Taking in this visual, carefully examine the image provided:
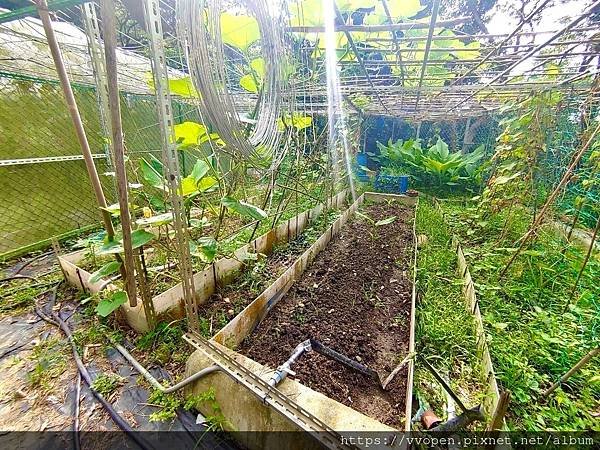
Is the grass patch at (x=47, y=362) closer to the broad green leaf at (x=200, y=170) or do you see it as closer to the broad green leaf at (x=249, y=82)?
the broad green leaf at (x=200, y=170)

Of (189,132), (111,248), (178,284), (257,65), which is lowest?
(178,284)

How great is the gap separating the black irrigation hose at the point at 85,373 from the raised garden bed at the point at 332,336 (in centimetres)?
31

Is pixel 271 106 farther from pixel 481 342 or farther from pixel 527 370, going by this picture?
pixel 527 370

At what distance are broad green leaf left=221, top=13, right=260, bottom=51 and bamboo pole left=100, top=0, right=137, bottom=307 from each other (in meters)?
0.67

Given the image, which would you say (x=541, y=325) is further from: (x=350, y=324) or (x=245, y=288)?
(x=245, y=288)

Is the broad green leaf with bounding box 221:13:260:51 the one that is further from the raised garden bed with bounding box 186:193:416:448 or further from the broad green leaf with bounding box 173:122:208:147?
the raised garden bed with bounding box 186:193:416:448

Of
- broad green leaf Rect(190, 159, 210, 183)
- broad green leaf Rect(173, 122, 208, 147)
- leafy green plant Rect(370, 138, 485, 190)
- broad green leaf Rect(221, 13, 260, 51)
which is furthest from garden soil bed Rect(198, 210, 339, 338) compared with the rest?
leafy green plant Rect(370, 138, 485, 190)

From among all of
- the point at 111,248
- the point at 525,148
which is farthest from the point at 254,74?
the point at 525,148

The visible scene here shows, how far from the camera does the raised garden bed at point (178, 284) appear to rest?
1.79 m

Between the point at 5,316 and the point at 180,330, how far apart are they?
146cm

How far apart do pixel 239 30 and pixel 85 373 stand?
231 centimetres

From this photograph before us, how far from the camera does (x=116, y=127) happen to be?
1.25m

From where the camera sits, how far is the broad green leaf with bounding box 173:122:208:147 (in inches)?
66.4

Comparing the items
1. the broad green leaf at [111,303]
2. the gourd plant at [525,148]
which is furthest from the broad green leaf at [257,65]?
the gourd plant at [525,148]
